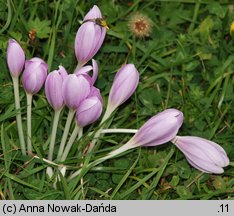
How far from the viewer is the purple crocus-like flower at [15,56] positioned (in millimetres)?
2035

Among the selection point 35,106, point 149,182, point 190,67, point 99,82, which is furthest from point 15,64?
point 190,67

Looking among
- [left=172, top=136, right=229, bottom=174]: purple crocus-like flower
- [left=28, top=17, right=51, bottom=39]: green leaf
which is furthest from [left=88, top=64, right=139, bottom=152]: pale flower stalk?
[left=28, top=17, right=51, bottom=39]: green leaf

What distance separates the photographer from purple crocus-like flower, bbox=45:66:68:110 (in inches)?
76.5

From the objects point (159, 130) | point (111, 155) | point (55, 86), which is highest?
point (55, 86)

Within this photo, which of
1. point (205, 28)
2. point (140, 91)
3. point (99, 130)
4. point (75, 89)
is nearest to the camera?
point (75, 89)

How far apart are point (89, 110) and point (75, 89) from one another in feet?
0.27

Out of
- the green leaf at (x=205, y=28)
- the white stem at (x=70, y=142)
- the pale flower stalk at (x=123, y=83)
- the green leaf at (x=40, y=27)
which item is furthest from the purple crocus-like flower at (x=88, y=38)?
the green leaf at (x=205, y=28)

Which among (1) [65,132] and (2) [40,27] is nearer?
(1) [65,132]

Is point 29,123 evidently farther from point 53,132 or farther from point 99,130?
point 99,130

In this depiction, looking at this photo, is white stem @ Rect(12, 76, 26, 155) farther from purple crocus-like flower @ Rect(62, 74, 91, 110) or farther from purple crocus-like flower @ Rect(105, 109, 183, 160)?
purple crocus-like flower @ Rect(105, 109, 183, 160)

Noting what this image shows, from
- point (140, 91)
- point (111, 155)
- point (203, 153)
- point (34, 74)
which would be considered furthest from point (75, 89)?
→ point (140, 91)

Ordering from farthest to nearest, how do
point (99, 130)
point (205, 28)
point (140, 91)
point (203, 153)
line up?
point (205, 28)
point (140, 91)
point (99, 130)
point (203, 153)

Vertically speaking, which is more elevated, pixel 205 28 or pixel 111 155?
pixel 205 28

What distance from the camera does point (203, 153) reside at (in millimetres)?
2014
